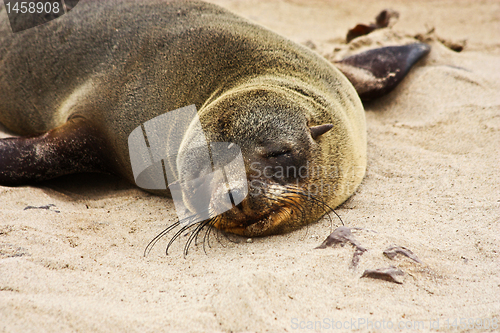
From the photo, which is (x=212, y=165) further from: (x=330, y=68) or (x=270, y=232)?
(x=330, y=68)

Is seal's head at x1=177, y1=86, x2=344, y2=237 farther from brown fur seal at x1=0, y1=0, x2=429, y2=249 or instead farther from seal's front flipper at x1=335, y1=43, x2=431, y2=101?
seal's front flipper at x1=335, y1=43, x2=431, y2=101

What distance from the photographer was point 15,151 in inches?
130

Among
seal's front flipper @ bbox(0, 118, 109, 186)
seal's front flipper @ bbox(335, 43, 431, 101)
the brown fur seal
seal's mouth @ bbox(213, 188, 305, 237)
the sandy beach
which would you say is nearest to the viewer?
the sandy beach

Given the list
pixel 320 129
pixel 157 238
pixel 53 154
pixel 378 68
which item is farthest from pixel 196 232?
pixel 378 68

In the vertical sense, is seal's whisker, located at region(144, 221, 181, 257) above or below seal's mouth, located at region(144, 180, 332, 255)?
below

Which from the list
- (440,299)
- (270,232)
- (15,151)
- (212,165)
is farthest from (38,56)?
(440,299)

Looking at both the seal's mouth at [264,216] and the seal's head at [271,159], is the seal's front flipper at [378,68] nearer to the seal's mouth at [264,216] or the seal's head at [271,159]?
the seal's head at [271,159]

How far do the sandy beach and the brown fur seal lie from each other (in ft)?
0.68

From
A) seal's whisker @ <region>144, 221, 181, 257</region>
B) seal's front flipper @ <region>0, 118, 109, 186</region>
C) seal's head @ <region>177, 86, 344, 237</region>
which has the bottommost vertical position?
seal's whisker @ <region>144, 221, 181, 257</region>

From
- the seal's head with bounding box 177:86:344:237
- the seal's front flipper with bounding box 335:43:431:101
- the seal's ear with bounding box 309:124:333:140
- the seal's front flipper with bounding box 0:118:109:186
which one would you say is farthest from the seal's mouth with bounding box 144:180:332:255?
the seal's front flipper with bounding box 335:43:431:101

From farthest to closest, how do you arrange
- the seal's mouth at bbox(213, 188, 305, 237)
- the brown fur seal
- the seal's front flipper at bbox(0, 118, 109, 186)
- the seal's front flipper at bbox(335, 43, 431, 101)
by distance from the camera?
the seal's front flipper at bbox(335, 43, 431, 101), the seal's front flipper at bbox(0, 118, 109, 186), the brown fur seal, the seal's mouth at bbox(213, 188, 305, 237)

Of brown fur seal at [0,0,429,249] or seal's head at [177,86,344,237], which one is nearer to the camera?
seal's head at [177,86,344,237]

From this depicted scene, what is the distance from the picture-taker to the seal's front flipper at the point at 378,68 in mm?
4520

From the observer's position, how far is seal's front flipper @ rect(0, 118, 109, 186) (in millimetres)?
3244
